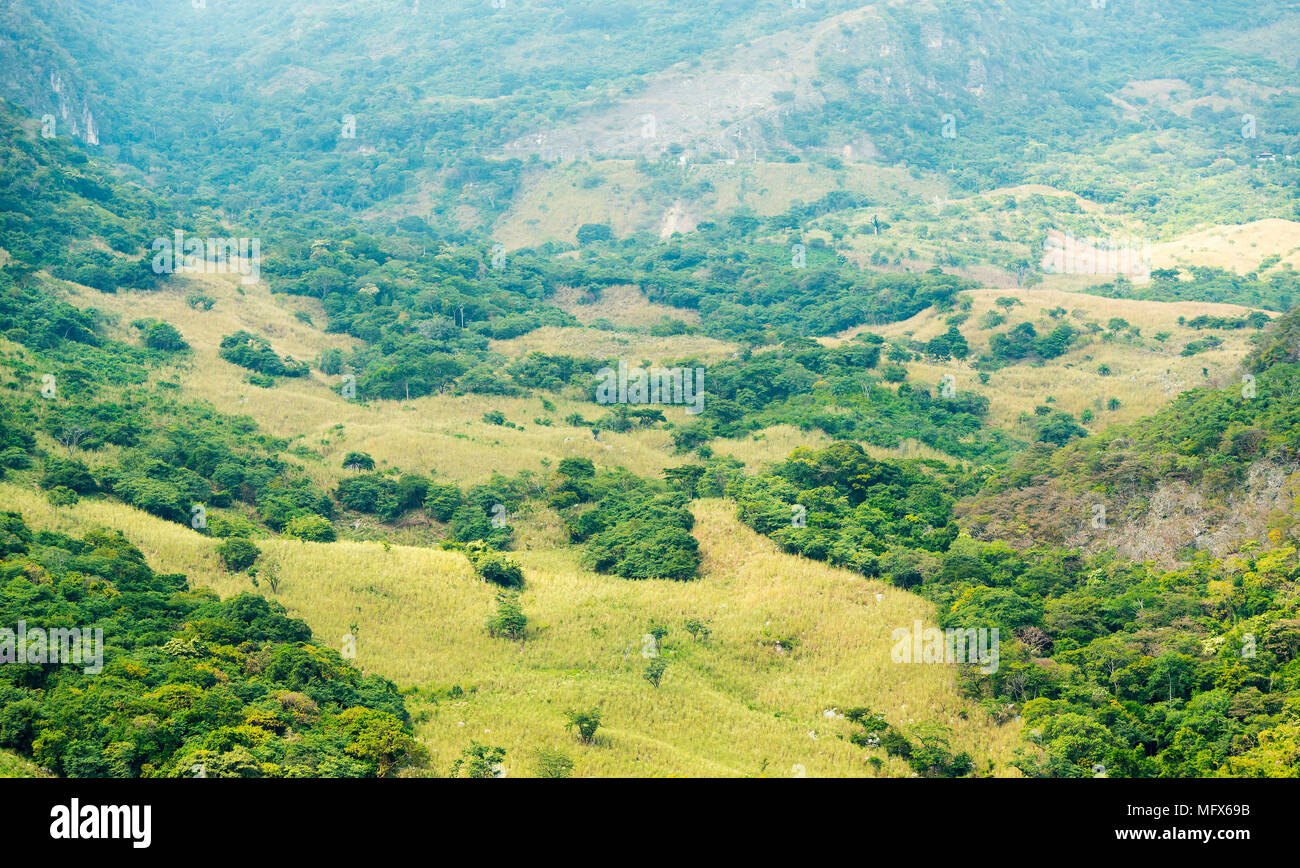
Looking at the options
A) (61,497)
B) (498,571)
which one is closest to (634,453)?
(498,571)

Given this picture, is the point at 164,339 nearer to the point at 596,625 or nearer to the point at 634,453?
the point at 634,453

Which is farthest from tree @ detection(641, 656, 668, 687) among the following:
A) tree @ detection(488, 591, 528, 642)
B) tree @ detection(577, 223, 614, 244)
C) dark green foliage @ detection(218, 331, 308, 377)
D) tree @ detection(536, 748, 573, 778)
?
tree @ detection(577, 223, 614, 244)

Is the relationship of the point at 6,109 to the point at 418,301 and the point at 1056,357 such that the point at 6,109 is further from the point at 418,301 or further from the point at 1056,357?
the point at 1056,357

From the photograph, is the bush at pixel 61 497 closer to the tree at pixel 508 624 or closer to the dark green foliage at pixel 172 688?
the dark green foliage at pixel 172 688

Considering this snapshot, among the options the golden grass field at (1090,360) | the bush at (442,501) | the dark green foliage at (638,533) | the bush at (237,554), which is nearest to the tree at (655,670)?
the dark green foliage at (638,533)

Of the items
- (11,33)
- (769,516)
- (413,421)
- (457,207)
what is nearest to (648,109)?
(457,207)
